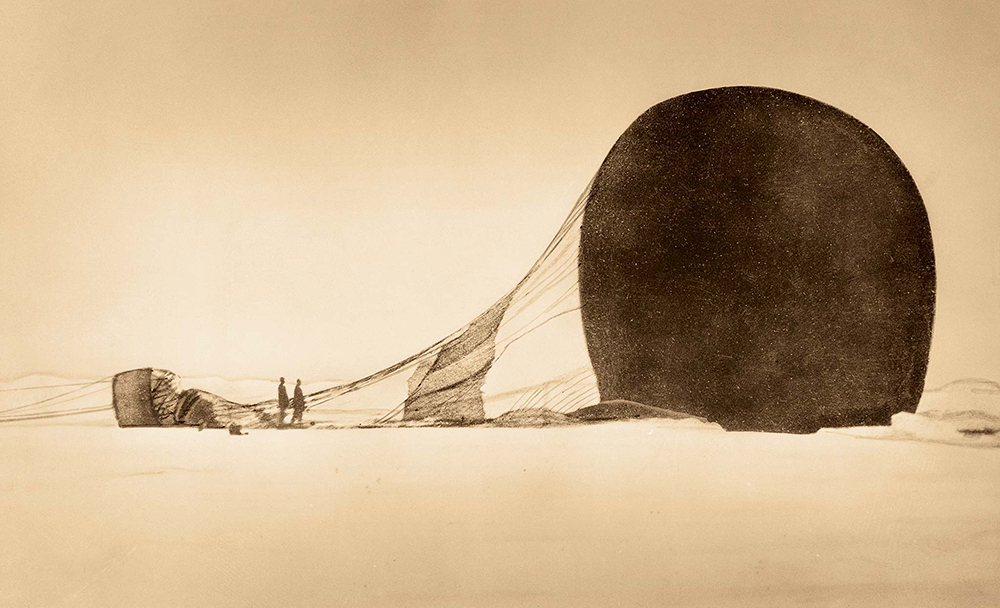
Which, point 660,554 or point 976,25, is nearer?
point 660,554

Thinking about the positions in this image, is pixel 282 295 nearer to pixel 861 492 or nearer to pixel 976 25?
pixel 861 492

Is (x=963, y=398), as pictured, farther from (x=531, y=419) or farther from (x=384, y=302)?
(x=384, y=302)

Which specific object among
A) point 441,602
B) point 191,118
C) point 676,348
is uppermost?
point 191,118

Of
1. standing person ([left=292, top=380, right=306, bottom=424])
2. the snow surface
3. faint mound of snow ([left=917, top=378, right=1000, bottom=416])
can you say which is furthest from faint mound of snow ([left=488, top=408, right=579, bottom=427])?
faint mound of snow ([left=917, top=378, right=1000, bottom=416])

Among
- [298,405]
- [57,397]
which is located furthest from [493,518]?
[57,397]

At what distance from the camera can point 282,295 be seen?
85.1 inches

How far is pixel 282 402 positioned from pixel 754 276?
49.7 inches

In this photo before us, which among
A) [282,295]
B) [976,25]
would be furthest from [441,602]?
[976,25]

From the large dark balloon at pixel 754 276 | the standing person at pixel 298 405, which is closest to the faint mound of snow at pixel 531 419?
the large dark balloon at pixel 754 276

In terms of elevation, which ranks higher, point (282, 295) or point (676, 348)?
point (282, 295)

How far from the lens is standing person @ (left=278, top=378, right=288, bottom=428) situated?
2.13 meters

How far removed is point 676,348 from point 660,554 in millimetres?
529

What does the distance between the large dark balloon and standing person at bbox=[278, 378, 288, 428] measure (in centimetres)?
79

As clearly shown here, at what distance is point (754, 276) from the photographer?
2.20m
